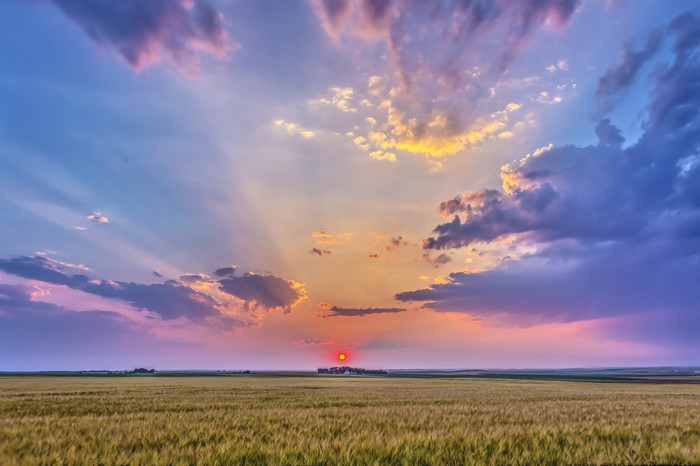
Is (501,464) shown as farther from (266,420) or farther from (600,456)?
(266,420)

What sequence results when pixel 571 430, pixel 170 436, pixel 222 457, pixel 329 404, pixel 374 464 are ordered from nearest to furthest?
pixel 374 464 → pixel 222 457 → pixel 170 436 → pixel 571 430 → pixel 329 404

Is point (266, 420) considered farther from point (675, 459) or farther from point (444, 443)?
point (675, 459)

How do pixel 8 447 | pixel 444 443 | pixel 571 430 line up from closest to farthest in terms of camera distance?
1. pixel 8 447
2. pixel 444 443
3. pixel 571 430

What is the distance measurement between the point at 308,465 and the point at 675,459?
6402 millimetres

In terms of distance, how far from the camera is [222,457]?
19.7 ft

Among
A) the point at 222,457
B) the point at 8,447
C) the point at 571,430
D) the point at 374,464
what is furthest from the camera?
the point at 571,430

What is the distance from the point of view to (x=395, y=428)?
962 centimetres

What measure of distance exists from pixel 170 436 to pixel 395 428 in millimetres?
5444

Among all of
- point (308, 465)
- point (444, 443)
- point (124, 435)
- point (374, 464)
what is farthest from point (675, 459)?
point (124, 435)

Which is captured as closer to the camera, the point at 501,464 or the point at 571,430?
the point at 501,464

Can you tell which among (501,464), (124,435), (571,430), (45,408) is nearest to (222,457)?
(124,435)

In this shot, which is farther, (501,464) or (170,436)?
(170,436)

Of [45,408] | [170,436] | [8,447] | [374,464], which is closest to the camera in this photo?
[374,464]

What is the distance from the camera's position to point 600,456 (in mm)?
6184
